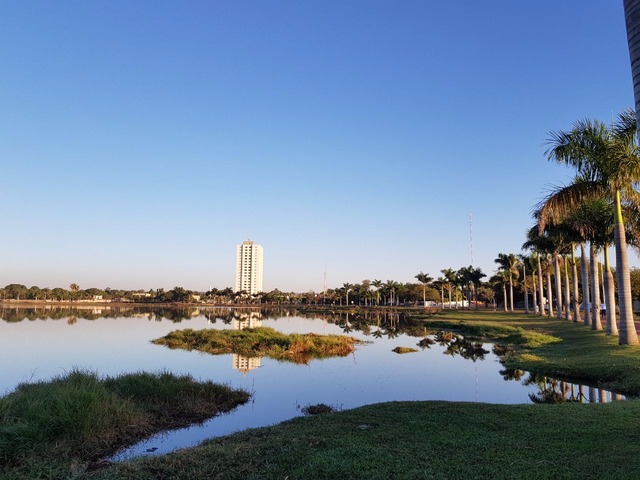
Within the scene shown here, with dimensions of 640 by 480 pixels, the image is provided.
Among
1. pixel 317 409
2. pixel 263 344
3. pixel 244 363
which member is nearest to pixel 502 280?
pixel 263 344

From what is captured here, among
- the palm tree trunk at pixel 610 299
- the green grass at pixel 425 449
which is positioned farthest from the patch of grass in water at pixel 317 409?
the palm tree trunk at pixel 610 299

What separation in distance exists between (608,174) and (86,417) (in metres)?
23.4

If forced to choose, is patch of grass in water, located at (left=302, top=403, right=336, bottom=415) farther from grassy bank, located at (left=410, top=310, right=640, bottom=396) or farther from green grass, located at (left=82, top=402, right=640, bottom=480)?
grassy bank, located at (left=410, top=310, right=640, bottom=396)

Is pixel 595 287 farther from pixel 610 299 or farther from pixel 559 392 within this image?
pixel 559 392

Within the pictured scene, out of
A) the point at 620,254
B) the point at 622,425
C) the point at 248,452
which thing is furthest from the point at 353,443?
the point at 620,254

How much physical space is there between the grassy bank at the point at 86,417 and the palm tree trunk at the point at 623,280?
1832 cm

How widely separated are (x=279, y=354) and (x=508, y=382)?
15.4 metres

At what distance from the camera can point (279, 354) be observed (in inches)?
1217

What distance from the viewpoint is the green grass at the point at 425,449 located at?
6949 mm

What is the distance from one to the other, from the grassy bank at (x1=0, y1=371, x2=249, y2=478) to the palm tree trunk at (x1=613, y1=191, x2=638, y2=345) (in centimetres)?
1832

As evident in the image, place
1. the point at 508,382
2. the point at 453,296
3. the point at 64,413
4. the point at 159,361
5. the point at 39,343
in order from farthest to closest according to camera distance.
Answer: the point at 453,296 < the point at 39,343 < the point at 159,361 < the point at 508,382 < the point at 64,413

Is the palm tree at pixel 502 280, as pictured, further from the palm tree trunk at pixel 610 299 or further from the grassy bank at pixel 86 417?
the grassy bank at pixel 86 417

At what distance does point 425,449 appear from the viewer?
8188 mm

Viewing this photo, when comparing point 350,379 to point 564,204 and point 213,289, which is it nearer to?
point 564,204
